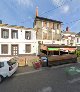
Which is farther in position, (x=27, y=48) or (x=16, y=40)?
(x=27, y=48)

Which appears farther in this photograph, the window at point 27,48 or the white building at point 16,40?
the window at point 27,48

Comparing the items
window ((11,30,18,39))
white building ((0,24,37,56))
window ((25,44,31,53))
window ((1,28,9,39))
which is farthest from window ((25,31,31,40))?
window ((1,28,9,39))

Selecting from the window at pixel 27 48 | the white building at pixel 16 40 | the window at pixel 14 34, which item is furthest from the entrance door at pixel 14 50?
the window at pixel 27 48

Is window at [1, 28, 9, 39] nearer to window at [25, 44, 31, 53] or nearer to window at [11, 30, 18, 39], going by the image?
window at [11, 30, 18, 39]

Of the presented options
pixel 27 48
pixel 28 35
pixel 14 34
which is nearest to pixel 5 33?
pixel 14 34

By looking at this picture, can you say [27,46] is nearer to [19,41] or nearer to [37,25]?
[19,41]

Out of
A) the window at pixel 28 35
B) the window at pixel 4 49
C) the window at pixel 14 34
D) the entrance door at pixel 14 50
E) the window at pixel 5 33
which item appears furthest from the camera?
the window at pixel 28 35

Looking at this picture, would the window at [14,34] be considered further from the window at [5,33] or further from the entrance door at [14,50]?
the entrance door at [14,50]

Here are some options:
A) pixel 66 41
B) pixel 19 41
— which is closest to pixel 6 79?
pixel 19 41

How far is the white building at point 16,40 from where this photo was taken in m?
32.2

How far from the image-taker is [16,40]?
33.3 meters

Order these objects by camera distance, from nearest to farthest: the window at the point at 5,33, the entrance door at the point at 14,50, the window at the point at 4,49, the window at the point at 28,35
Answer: the window at the point at 5,33
the window at the point at 4,49
the entrance door at the point at 14,50
the window at the point at 28,35

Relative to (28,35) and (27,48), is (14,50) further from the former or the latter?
(28,35)

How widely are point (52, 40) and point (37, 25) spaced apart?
470cm
